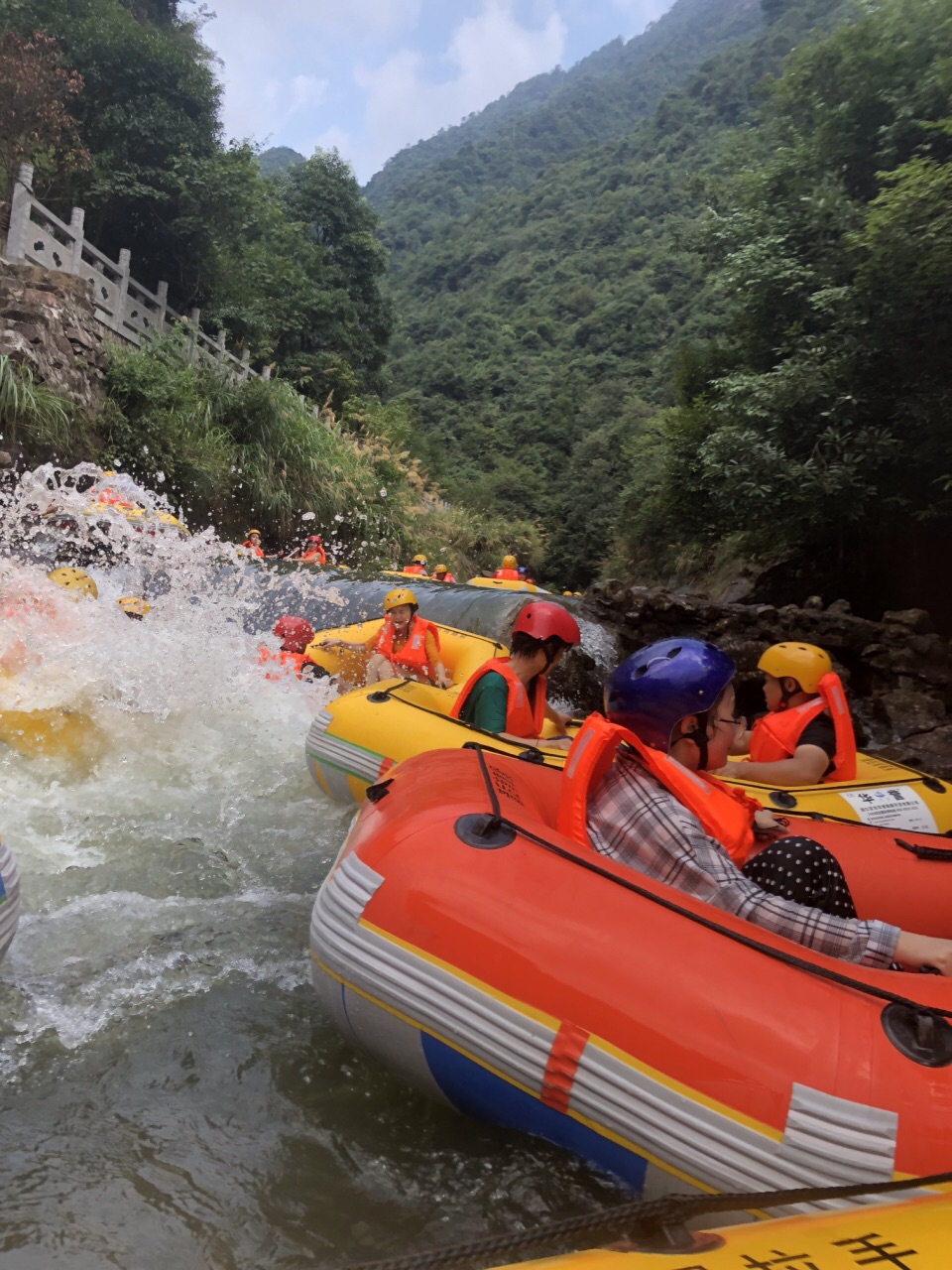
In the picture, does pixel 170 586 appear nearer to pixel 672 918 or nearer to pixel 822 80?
pixel 672 918

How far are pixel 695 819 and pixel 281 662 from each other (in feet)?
15.6

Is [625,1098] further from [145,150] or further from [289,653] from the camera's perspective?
[145,150]

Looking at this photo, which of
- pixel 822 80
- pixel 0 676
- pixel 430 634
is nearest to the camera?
pixel 0 676

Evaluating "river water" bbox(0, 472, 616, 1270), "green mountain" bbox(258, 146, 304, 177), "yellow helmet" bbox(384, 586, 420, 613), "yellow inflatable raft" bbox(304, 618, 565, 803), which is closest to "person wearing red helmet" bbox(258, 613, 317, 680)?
"yellow helmet" bbox(384, 586, 420, 613)

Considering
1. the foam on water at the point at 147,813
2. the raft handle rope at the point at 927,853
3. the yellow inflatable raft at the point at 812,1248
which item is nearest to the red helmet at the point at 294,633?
the foam on water at the point at 147,813

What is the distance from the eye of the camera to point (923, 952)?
200 cm

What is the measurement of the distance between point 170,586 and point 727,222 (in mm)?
7806

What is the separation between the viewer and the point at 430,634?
598cm

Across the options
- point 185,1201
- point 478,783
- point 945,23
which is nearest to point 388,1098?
point 185,1201

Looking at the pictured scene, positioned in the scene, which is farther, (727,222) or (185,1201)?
(727,222)

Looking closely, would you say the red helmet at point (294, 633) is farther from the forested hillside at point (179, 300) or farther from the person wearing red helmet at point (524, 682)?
the forested hillside at point (179, 300)

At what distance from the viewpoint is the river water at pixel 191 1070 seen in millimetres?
1896

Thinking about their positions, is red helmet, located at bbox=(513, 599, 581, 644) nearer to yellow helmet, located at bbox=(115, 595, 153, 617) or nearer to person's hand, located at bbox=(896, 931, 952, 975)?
person's hand, located at bbox=(896, 931, 952, 975)

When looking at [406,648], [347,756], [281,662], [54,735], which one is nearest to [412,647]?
[406,648]
